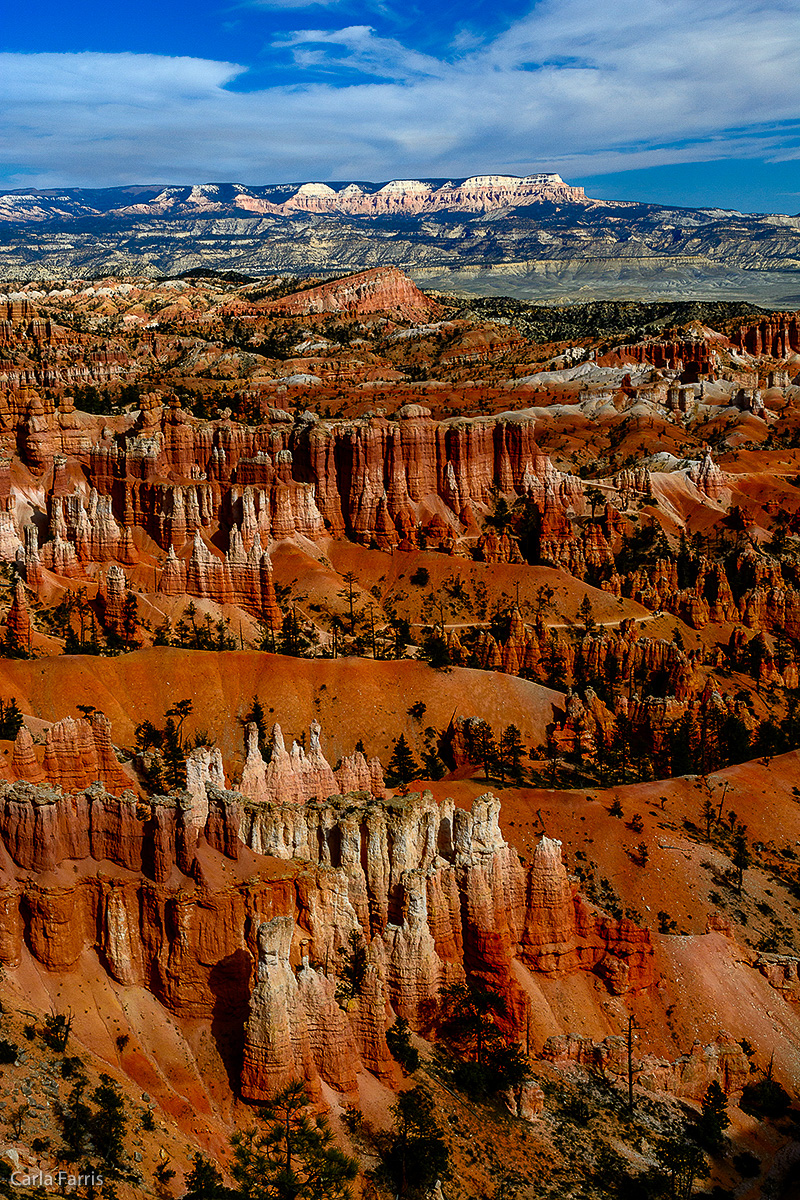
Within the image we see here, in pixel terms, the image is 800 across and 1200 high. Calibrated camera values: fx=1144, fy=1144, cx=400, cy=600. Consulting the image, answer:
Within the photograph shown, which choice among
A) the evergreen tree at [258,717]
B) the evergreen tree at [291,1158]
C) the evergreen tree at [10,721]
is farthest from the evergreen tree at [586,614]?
the evergreen tree at [291,1158]

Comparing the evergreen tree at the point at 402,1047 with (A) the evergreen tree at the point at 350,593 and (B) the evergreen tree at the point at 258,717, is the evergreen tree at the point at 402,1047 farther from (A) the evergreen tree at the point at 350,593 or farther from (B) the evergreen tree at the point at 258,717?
(A) the evergreen tree at the point at 350,593

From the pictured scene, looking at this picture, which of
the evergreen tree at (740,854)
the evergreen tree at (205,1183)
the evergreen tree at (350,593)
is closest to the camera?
the evergreen tree at (205,1183)

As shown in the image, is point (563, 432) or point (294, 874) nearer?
point (294, 874)

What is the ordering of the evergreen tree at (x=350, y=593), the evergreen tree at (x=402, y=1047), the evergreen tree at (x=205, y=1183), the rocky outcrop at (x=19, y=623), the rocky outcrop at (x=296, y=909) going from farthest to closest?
the evergreen tree at (x=350, y=593) < the rocky outcrop at (x=19, y=623) < the evergreen tree at (x=402, y=1047) < the rocky outcrop at (x=296, y=909) < the evergreen tree at (x=205, y=1183)

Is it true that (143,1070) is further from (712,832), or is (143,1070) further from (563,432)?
(563,432)

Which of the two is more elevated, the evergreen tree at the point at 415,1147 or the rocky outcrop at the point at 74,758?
the rocky outcrop at the point at 74,758

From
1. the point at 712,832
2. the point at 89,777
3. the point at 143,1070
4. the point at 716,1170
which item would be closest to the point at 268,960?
the point at 143,1070

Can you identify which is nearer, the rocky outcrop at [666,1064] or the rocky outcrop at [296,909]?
the rocky outcrop at [296,909]

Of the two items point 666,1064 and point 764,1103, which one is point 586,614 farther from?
point 764,1103
